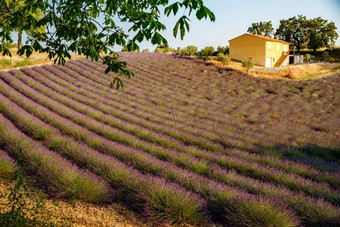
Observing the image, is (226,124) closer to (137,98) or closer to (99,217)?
(137,98)

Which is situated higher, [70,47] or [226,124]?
[70,47]

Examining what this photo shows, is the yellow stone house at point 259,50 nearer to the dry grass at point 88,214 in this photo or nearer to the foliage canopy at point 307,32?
the foliage canopy at point 307,32

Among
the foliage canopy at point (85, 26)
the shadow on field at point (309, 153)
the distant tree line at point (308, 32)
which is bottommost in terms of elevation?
the shadow on field at point (309, 153)

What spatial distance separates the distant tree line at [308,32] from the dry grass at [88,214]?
2264 inches

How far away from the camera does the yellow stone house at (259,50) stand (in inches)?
1321

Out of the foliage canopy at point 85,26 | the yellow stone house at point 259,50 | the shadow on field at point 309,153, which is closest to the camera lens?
the foliage canopy at point 85,26

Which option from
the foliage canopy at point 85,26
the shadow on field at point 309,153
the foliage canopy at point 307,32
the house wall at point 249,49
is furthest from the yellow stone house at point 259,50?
the foliage canopy at point 85,26

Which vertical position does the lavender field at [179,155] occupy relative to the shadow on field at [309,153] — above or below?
above

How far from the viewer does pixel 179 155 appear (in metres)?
5.13

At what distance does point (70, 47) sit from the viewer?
3.24 m

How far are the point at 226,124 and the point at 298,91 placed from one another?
13.2 metres

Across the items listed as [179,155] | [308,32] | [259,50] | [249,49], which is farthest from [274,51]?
[179,155]

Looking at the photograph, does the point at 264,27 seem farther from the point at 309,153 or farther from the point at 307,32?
the point at 309,153

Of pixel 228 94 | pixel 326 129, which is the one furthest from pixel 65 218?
pixel 228 94
